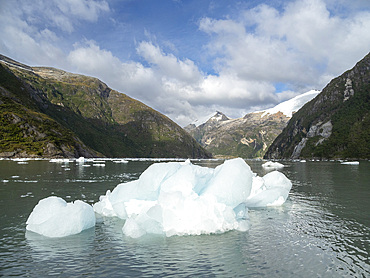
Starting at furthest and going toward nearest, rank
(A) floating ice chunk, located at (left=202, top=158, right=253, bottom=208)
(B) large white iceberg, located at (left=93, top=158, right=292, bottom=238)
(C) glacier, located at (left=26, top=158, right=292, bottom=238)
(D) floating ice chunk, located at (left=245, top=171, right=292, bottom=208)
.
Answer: (D) floating ice chunk, located at (left=245, top=171, right=292, bottom=208)
(A) floating ice chunk, located at (left=202, top=158, right=253, bottom=208)
(B) large white iceberg, located at (left=93, top=158, right=292, bottom=238)
(C) glacier, located at (left=26, top=158, right=292, bottom=238)

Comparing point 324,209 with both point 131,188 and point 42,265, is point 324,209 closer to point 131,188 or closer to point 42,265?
point 131,188

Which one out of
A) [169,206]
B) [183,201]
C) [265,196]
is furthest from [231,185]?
[265,196]

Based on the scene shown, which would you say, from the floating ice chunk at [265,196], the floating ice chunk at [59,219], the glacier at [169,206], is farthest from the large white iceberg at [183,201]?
the floating ice chunk at [265,196]

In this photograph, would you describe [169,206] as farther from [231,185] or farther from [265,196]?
[265,196]

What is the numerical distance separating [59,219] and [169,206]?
6.78 meters

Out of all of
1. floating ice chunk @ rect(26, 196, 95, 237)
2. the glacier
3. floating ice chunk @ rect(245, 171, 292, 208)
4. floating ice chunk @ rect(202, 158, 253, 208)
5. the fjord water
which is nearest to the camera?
the fjord water

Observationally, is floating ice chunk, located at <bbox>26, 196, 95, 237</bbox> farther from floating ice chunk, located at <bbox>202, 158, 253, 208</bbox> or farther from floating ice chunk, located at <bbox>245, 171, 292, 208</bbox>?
floating ice chunk, located at <bbox>245, 171, 292, 208</bbox>


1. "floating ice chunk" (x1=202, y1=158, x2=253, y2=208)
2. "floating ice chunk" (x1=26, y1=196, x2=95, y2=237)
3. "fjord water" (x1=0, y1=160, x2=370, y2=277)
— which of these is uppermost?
"floating ice chunk" (x1=202, y1=158, x2=253, y2=208)

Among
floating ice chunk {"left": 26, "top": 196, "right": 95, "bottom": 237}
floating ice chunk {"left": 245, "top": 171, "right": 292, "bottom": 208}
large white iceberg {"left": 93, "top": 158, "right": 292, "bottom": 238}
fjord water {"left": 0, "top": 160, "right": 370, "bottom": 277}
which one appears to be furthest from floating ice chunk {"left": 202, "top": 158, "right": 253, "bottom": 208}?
floating ice chunk {"left": 26, "top": 196, "right": 95, "bottom": 237}

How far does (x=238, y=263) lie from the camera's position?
11.8 m

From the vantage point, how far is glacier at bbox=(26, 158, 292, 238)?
15844 millimetres

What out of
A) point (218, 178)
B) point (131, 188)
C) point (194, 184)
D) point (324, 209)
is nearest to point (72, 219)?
point (131, 188)

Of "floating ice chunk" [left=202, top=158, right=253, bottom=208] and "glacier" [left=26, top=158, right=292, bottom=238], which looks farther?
"floating ice chunk" [left=202, top=158, right=253, bottom=208]

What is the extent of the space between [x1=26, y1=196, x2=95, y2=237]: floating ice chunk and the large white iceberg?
292 centimetres
